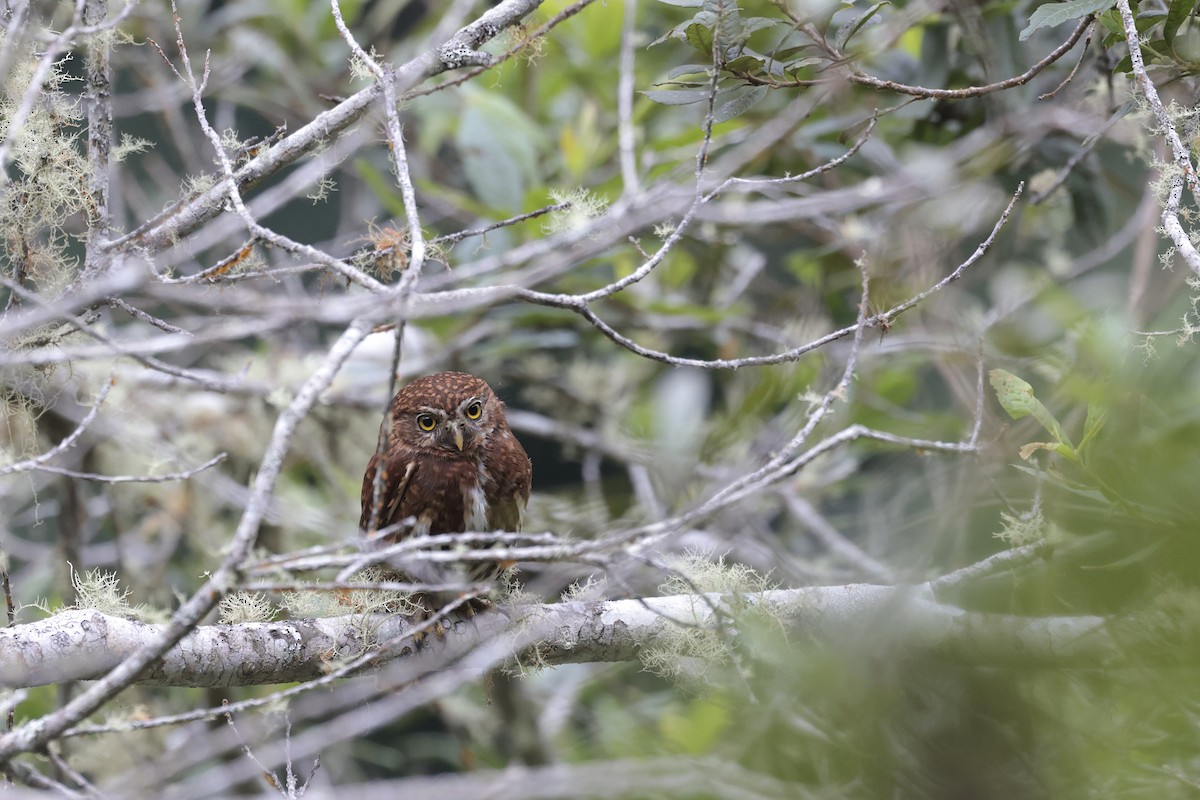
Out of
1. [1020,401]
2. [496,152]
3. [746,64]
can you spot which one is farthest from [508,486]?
[496,152]

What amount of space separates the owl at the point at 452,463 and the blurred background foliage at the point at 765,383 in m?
0.39

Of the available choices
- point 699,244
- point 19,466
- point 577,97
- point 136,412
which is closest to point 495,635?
point 19,466

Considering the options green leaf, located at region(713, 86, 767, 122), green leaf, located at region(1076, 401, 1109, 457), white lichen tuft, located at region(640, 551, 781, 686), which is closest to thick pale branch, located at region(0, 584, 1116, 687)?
white lichen tuft, located at region(640, 551, 781, 686)

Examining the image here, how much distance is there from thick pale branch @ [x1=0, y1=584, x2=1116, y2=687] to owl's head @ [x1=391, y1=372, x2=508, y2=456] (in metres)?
0.43

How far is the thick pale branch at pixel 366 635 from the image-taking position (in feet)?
5.76

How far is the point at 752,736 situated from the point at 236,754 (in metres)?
2.64

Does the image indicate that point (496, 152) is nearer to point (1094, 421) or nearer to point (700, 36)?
point (700, 36)

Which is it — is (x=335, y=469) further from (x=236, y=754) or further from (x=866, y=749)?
(x=866, y=749)

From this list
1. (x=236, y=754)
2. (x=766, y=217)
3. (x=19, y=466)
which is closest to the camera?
(x=19, y=466)

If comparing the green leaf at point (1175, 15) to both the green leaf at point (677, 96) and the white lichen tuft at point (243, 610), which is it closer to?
the green leaf at point (677, 96)

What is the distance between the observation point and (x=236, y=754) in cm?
345

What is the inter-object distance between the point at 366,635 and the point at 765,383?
1.41 m

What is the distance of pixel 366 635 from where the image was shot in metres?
2.13

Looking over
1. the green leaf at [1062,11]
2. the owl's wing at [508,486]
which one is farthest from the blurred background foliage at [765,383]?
the owl's wing at [508,486]
